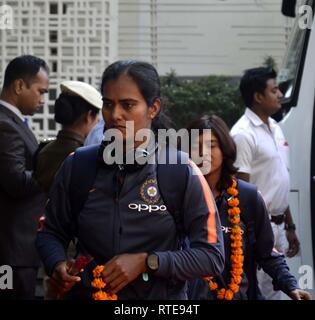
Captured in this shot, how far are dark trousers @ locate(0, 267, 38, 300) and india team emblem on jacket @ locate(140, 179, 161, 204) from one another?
1846mm

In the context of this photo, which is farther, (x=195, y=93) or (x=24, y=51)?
(x=195, y=93)

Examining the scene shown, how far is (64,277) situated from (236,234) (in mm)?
1047

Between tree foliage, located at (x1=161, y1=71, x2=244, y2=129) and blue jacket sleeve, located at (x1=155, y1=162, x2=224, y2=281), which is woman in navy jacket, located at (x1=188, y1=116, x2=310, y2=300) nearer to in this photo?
blue jacket sleeve, located at (x1=155, y1=162, x2=224, y2=281)

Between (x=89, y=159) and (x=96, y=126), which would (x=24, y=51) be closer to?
(x=96, y=126)

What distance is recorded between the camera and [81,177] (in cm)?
273

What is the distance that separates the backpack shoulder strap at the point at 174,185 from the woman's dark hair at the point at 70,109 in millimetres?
1606

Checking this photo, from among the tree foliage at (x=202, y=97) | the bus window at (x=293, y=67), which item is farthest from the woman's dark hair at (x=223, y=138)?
the tree foliage at (x=202, y=97)

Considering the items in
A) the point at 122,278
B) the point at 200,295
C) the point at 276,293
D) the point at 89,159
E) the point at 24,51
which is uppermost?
the point at 24,51

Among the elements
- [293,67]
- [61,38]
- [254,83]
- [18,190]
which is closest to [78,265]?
[18,190]

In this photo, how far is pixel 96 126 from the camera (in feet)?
13.9

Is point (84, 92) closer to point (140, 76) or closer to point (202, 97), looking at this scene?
point (140, 76)

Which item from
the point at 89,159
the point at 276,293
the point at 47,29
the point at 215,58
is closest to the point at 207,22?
the point at 215,58

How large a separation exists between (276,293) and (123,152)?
229cm
